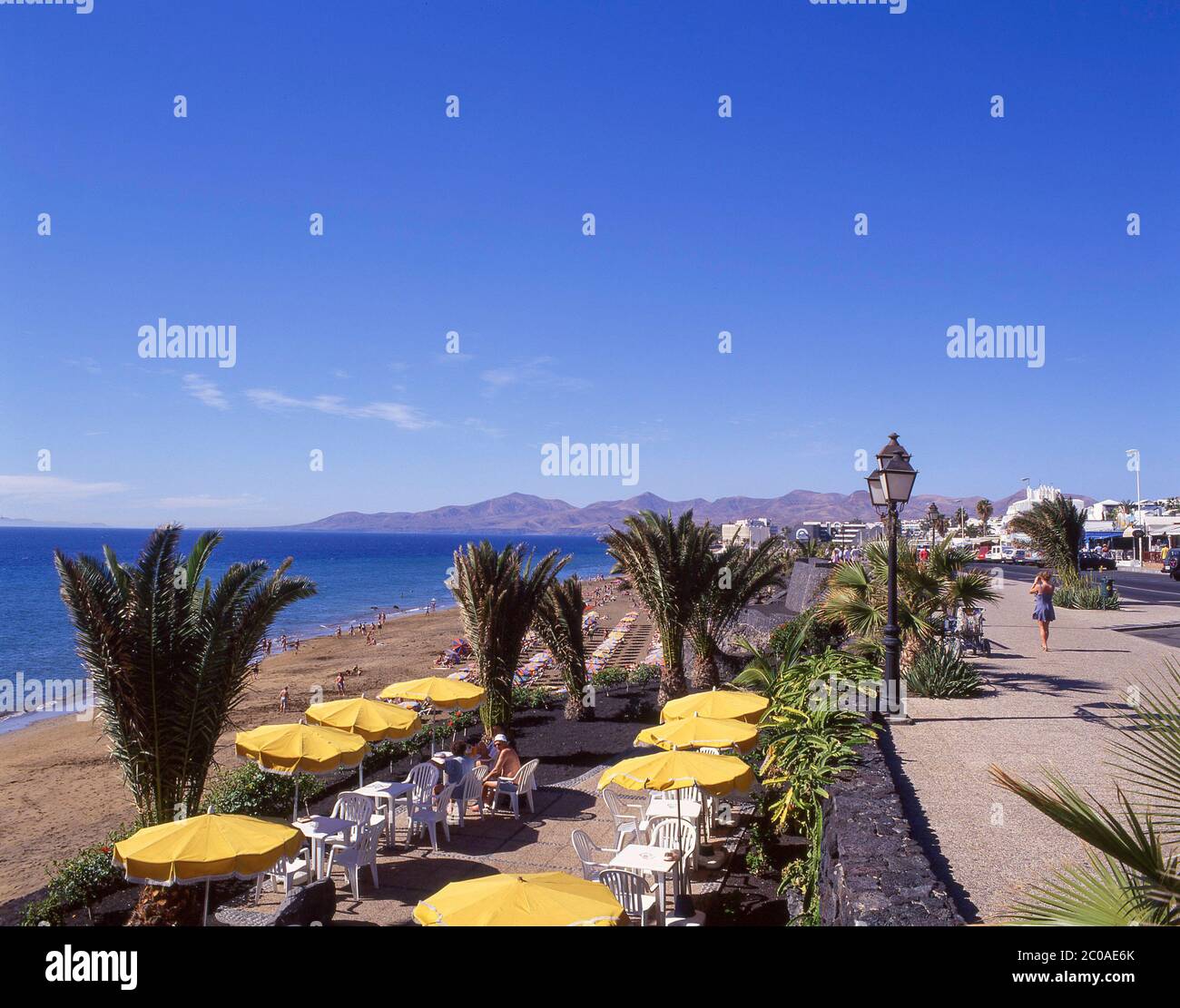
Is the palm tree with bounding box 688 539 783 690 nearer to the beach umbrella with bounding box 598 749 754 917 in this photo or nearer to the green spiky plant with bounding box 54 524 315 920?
the beach umbrella with bounding box 598 749 754 917

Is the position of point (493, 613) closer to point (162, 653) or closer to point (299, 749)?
point (299, 749)

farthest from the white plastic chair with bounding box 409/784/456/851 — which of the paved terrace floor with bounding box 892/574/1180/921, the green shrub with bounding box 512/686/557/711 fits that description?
the green shrub with bounding box 512/686/557/711

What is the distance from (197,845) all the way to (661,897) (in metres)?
3.86

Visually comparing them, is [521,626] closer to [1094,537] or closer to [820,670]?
[820,670]

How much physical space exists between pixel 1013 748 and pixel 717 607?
823 centimetres

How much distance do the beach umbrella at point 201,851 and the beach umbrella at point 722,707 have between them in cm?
488

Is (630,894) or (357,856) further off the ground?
(630,894)

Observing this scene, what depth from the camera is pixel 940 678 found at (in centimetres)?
1198

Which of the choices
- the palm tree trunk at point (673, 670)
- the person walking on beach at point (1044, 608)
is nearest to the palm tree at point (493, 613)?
the palm tree trunk at point (673, 670)

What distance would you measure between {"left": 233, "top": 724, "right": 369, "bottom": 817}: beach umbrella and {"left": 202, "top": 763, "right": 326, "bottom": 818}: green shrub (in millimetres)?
1722

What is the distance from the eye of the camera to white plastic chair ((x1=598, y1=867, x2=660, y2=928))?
21.6 feet

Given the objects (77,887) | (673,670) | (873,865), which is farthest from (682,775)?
(673,670)
